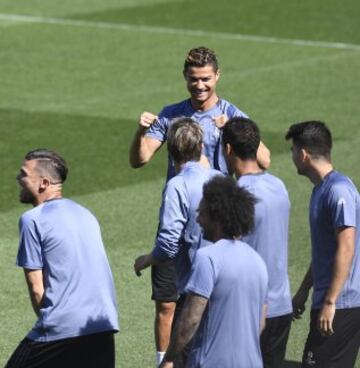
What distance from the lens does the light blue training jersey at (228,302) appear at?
780 centimetres

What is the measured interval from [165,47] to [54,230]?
16506 mm

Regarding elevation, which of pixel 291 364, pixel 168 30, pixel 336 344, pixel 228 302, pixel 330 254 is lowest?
pixel 291 364

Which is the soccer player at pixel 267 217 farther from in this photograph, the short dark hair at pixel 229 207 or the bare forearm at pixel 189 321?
the bare forearm at pixel 189 321

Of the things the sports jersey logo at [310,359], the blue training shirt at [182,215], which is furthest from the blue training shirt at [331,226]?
the blue training shirt at [182,215]

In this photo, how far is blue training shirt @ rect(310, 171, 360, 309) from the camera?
30.0ft

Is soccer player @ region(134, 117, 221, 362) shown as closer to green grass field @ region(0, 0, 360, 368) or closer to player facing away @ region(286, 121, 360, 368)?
player facing away @ region(286, 121, 360, 368)

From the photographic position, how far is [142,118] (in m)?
10.9

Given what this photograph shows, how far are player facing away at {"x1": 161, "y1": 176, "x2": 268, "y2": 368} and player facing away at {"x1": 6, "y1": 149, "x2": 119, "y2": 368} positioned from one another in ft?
3.43

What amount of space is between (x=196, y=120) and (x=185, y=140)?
124 cm

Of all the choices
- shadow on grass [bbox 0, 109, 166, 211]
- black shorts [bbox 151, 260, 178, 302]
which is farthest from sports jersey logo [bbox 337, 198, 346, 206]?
shadow on grass [bbox 0, 109, 166, 211]

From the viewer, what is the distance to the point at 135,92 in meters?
21.8

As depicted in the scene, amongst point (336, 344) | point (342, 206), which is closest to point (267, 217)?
point (342, 206)

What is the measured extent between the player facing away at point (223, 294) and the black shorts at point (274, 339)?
4.07 ft

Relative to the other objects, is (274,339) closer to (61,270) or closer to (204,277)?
(61,270)
